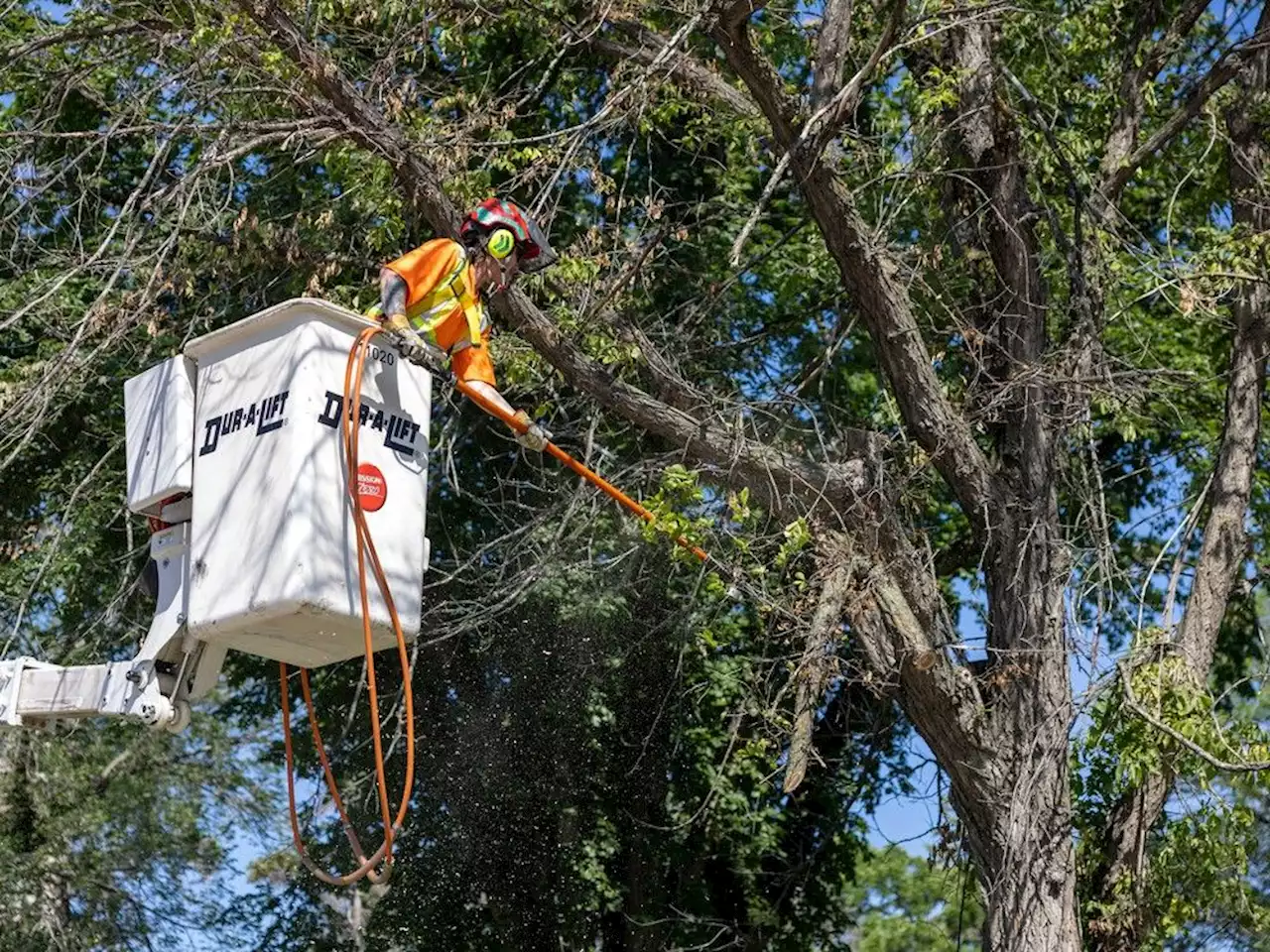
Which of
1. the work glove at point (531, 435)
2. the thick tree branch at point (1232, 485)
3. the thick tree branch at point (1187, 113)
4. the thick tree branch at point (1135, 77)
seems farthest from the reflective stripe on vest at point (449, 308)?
the thick tree branch at point (1135, 77)

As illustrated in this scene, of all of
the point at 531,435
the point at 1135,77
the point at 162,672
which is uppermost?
the point at 1135,77

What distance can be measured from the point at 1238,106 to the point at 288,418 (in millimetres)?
6069

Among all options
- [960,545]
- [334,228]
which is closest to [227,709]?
[334,228]

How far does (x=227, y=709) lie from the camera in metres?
12.9

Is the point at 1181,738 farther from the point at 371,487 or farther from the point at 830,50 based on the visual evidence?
the point at 371,487

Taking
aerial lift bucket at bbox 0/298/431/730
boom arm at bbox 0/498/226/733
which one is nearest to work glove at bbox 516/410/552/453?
aerial lift bucket at bbox 0/298/431/730

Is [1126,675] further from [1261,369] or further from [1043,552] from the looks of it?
[1261,369]

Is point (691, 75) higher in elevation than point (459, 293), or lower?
higher

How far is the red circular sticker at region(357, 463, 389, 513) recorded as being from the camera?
216 inches

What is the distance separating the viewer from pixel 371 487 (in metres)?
5.53

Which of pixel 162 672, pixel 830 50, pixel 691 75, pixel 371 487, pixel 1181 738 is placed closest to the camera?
pixel 371 487

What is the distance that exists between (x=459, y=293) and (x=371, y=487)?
1012mm

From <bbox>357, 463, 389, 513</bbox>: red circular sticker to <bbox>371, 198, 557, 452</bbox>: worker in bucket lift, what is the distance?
0.41m

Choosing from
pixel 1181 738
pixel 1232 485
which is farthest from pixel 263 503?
pixel 1232 485
